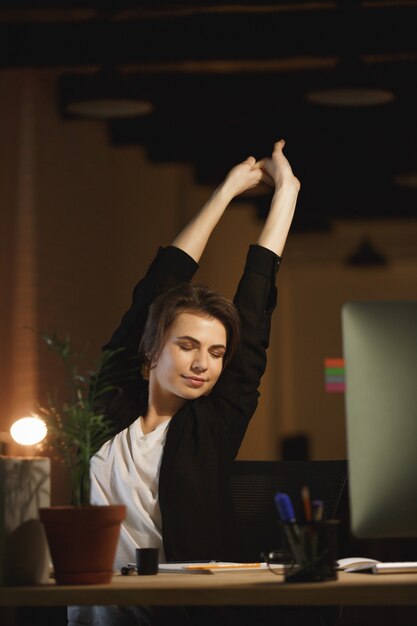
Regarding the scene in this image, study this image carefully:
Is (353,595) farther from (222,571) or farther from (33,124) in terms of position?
(33,124)

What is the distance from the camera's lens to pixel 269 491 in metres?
2.47

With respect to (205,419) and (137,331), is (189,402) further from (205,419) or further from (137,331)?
(137,331)

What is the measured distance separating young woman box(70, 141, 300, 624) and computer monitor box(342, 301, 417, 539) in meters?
0.71

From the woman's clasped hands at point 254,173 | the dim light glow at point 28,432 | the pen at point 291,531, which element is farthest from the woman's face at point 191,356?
the pen at point 291,531

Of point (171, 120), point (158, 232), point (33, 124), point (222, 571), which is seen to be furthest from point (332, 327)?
Result: point (222, 571)

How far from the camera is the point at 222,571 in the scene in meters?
1.78

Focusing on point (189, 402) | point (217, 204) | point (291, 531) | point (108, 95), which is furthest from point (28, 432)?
point (108, 95)

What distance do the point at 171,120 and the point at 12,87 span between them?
879mm

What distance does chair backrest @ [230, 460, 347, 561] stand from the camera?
2.44 meters

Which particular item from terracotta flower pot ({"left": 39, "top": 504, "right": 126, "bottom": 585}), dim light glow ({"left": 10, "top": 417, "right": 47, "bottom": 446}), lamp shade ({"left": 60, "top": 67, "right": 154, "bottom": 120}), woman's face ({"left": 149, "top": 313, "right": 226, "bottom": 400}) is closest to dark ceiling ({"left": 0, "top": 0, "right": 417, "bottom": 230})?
lamp shade ({"left": 60, "top": 67, "right": 154, "bottom": 120})

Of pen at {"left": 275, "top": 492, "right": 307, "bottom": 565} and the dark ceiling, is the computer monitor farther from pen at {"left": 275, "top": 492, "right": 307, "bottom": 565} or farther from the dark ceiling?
the dark ceiling

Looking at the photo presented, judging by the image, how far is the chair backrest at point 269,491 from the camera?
244 centimetres

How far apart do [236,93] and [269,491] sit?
4032 millimetres

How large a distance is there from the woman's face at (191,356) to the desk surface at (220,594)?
0.83 m
